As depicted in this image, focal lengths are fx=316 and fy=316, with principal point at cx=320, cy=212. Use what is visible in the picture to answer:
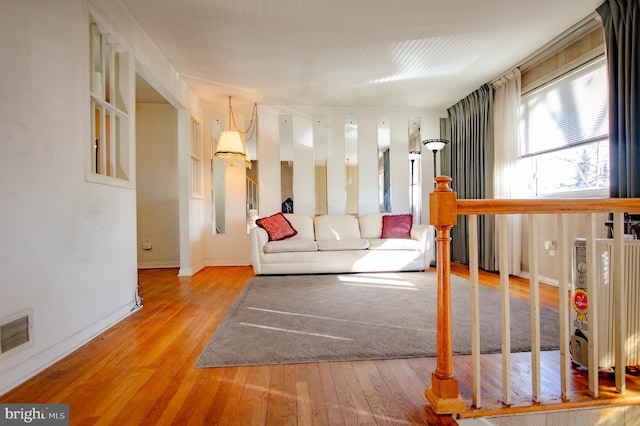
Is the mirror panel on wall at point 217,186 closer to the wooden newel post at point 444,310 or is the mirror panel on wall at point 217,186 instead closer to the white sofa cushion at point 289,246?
the white sofa cushion at point 289,246

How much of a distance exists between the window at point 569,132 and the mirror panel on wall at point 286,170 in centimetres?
324

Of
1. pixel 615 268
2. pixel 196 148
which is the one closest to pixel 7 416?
pixel 615 268

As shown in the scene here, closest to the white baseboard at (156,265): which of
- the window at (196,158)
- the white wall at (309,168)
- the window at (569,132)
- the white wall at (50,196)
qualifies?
the white wall at (309,168)

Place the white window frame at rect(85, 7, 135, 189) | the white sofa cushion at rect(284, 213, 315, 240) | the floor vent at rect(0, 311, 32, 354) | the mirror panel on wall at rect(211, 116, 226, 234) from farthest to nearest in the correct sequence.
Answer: the mirror panel on wall at rect(211, 116, 226, 234) < the white sofa cushion at rect(284, 213, 315, 240) < the white window frame at rect(85, 7, 135, 189) < the floor vent at rect(0, 311, 32, 354)

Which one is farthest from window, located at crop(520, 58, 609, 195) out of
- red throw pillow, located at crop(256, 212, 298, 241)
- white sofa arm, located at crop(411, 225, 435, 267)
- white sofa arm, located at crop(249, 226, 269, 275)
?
white sofa arm, located at crop(249, 226, 269, 275)

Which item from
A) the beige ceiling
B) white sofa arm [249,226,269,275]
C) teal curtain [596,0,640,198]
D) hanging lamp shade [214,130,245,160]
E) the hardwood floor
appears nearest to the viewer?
the hardwood floor

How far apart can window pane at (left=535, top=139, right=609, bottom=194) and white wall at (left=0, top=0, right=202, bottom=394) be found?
422 cm

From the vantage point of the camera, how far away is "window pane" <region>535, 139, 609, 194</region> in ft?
9.64

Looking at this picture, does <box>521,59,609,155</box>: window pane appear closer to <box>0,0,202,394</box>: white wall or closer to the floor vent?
<box>0,0,202,394</box>: white wall

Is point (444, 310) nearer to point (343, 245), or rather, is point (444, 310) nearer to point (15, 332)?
point (15, 332)

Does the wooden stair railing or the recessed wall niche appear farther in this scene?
the recessed wall niche

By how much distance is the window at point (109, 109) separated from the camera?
225 cm

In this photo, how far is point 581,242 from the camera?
1604mm

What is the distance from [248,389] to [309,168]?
4.04 metres
